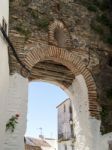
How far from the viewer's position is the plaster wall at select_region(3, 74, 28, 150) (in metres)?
7.56

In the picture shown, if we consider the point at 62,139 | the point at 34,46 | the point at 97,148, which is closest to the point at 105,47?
the point at 34,46

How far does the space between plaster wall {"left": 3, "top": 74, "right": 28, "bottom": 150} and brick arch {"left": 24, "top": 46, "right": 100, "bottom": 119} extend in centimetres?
75

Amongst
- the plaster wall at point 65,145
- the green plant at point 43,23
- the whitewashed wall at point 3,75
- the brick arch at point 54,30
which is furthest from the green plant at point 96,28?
the plaster wall at point 65,145

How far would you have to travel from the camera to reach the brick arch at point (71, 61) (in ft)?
28.6

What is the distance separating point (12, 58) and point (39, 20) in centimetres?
→ 137

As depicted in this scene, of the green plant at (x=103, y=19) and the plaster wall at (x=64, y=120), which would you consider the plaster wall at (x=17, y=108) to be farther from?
the plaster wall at (x=64, y=120)

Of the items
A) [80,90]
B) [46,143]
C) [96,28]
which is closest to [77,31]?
[96,28]

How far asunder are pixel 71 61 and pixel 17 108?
6.43ft

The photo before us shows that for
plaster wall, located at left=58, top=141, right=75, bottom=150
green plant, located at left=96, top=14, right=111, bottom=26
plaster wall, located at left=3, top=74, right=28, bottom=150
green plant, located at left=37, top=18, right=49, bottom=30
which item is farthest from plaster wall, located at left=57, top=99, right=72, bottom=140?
plaster wall, located at left=3, top=74, right=28, bottom=150

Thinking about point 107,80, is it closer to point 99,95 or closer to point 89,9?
point 99,95

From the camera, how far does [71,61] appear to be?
9039mm

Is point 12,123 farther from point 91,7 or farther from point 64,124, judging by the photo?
point 64,124

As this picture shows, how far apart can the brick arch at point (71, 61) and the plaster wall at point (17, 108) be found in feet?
2.47

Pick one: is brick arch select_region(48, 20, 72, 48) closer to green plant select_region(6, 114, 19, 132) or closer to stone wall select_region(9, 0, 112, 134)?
stone wall select_region(9, 0, 112, 134)
